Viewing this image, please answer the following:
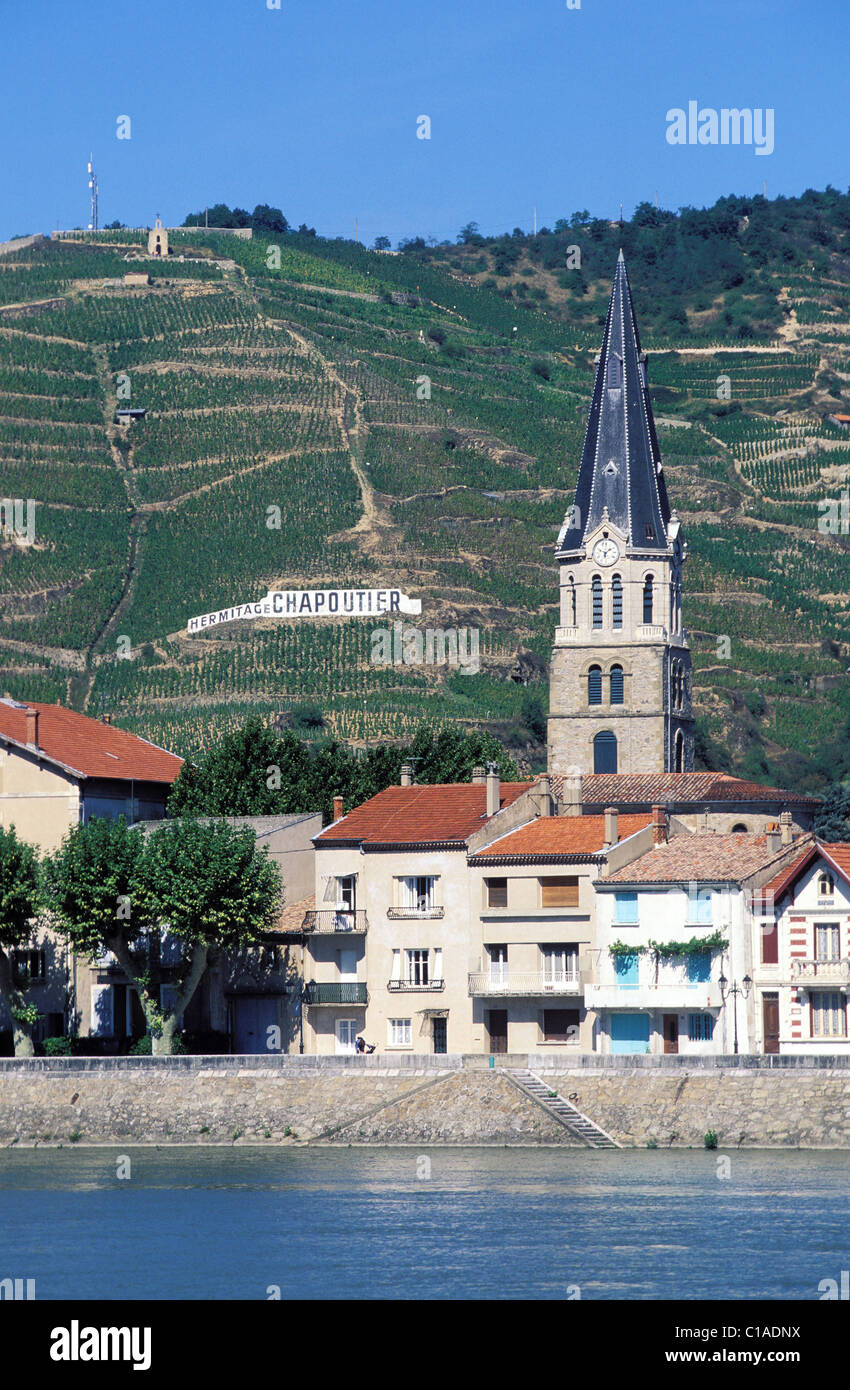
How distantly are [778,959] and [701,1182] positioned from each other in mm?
13557

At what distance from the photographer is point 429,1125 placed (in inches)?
2349

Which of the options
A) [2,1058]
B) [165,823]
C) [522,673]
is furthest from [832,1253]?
[522,673]

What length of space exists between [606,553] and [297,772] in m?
15.2

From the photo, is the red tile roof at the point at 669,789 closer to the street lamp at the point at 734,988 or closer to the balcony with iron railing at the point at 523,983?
the balcony with iron railing at the point at 523,983

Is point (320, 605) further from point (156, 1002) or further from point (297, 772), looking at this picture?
point (156, 1002)

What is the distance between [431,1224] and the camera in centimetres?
4572

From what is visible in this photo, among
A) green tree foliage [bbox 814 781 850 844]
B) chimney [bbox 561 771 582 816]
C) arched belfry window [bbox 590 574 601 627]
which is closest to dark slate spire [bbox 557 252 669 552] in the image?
arched belfry window [bbox 590 574 601 627]

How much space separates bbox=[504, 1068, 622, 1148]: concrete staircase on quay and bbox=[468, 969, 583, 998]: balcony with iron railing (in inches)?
316

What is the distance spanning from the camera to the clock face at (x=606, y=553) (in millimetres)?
94562

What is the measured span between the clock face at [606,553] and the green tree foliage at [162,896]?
29.4m

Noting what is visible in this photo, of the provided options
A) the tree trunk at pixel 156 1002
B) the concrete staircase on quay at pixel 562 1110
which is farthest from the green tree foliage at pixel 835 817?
the concrete staircase on quay at pixel 562 1110

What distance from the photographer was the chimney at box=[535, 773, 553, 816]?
74750 millimetres

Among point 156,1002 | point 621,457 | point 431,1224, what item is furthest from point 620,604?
point 431,1224

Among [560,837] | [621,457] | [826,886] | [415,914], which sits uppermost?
[621,457]
